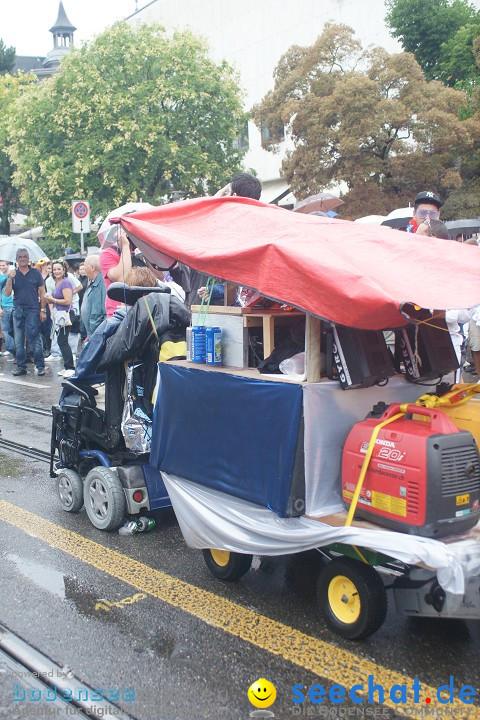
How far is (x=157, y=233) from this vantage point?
15.3 ft

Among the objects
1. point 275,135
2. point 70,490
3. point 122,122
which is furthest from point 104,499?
point 122,122

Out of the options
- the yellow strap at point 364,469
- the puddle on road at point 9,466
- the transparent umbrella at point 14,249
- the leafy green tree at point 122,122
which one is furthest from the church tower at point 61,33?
the yellow strap at point 364,469

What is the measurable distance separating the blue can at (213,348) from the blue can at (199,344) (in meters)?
0.05

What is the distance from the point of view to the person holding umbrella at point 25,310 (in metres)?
13.5

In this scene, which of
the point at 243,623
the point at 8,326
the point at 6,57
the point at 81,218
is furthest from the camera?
the point at 6,57

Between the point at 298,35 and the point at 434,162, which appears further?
the point at 298,35

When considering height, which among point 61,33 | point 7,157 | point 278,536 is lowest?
point 278,536

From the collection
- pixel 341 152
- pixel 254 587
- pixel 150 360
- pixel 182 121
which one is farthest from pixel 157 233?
pixel 182 121

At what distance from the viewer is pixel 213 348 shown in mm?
4605

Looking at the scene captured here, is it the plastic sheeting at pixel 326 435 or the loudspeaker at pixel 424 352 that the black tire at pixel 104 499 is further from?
the loudspeaker at pixel 424 352

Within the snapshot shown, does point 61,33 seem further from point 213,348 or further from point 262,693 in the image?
point 262,693

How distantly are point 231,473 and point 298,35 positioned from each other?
3810 cm

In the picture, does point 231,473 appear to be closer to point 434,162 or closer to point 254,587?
point 254,587

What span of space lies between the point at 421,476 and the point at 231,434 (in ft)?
3.97
